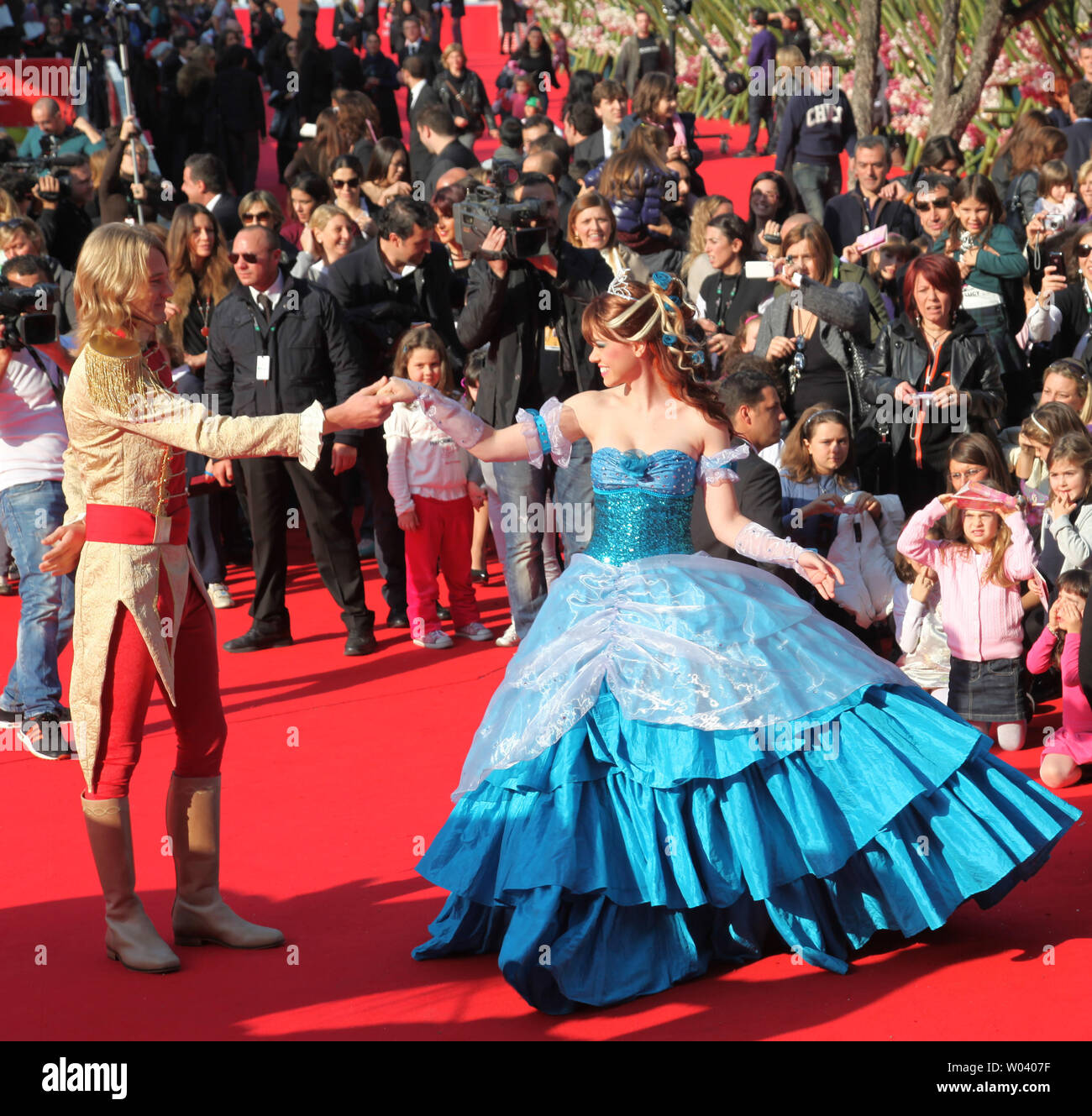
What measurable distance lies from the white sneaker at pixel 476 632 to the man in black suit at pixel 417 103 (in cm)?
563

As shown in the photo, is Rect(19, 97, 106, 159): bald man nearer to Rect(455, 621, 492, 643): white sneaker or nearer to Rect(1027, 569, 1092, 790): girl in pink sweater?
Rect(455, 621, 492, 643): white sneaker

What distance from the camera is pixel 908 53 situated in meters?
17.5

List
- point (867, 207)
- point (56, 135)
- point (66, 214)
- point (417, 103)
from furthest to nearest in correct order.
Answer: point (417, 103)
point (56, 135)
point (66, 214)
point (867, 207)

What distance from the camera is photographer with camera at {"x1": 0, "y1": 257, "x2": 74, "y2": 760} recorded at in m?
6.26

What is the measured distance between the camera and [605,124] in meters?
12.2

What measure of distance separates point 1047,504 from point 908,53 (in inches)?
495

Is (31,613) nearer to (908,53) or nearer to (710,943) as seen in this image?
(710,943)

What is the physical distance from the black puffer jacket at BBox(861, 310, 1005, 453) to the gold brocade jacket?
410 centimetres

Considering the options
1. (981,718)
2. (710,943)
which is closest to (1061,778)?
(981,718)

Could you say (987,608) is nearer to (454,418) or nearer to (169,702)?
(454,418)

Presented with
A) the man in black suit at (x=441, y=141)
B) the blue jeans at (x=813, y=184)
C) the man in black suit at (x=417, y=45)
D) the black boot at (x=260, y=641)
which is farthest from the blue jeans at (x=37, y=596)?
the man in black suit at (x=417, y=45)

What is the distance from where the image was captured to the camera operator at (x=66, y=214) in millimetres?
10523

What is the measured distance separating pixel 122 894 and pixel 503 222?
384 centimetres

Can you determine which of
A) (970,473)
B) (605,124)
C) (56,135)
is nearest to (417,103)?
(605,124)
